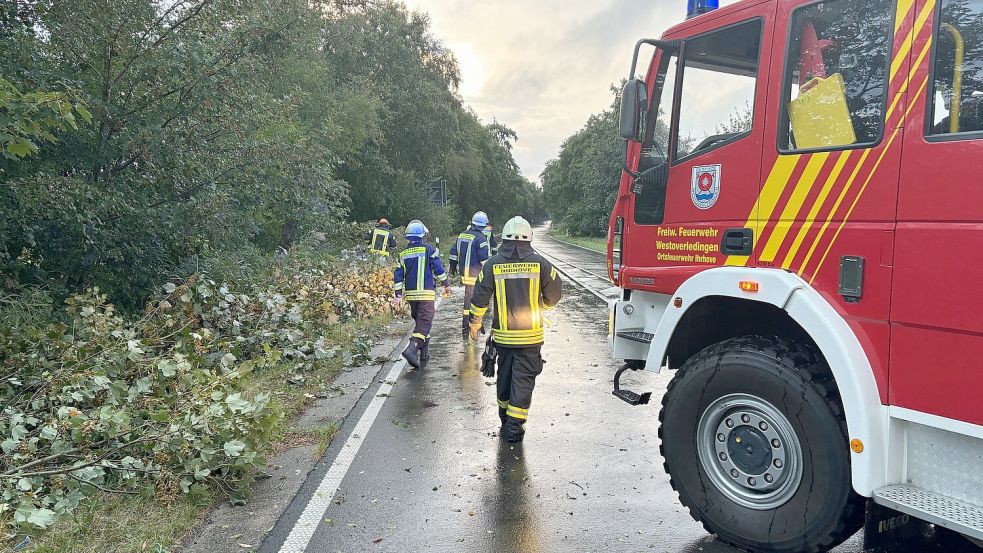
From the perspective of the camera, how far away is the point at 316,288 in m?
11.0

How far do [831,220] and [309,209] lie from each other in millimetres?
9092

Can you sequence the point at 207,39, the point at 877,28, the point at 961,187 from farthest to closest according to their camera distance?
1. the point at 207,39
2. the point at 877,28
3. the point at 961,187

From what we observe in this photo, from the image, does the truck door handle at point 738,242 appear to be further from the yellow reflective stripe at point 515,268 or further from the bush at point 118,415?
the bush at point 118,415

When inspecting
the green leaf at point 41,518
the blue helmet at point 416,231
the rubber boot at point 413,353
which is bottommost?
the rubber boot at point 413,353

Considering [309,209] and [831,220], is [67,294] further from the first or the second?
[831,220]

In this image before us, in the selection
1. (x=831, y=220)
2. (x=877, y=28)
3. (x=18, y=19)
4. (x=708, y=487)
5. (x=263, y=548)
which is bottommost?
(x=263, y=548)

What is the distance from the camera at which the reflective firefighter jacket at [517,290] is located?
5605 millimetres

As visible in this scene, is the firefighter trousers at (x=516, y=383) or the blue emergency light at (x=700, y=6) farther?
the firefighter trousers at (x=516, y=383)

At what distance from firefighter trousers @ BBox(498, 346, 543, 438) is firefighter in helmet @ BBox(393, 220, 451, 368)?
282 cm

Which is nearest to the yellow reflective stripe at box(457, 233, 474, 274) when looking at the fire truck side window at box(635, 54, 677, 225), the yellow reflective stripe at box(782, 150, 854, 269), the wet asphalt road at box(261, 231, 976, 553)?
the wet asphalt road at box(261, 231, 976, 553)

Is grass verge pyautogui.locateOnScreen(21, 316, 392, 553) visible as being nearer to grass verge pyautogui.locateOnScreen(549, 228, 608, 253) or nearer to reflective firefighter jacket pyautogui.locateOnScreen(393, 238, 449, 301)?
reflective firefighter jacket pyautogui.locateOnScreen(393, 238, 449, 301)

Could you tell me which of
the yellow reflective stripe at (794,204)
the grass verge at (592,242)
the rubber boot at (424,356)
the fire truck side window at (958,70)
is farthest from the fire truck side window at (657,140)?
Answer: the grass verge at (592,242)

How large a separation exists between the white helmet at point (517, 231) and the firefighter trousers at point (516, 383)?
36.3 inches

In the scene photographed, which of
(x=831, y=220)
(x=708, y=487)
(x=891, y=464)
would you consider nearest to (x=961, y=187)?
(x=831, y=220)
